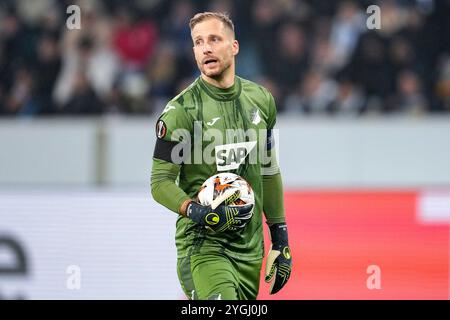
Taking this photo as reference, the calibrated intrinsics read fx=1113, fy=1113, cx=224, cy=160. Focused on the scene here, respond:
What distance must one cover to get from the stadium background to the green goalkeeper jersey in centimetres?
360

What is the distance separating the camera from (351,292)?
10148 mm

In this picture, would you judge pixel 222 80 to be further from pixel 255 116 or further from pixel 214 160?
pixel 214 160

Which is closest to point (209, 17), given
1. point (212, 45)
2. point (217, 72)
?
point (212, 45)

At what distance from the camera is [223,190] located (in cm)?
644

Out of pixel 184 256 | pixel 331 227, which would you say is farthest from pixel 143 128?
pixel 184 256

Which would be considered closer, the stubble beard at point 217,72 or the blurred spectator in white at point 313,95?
the stubble beard at point 217,72

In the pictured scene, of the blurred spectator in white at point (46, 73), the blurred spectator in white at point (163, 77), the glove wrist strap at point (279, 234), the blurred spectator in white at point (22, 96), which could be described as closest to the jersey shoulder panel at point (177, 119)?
the glove wrist strap at point (279, 234)

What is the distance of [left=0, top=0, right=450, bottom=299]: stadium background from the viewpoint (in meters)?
10.3

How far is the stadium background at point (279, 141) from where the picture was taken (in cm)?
1034

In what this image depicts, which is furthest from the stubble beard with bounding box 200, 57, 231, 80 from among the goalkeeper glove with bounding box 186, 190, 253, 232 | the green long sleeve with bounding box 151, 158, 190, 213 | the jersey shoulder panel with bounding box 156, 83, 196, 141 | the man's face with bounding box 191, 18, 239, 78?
the goalkeeper glove with bounding box 186, 190, 253, 232

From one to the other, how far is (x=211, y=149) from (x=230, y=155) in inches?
4.9

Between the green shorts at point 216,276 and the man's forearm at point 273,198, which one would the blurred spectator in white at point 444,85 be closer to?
the man's forearm at point 273,198

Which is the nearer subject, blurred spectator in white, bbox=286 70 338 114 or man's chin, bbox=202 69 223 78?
man's chin, bbox=202 69 223 78

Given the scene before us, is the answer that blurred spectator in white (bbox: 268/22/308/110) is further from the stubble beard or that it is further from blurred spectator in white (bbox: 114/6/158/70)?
→ the stubble beard
